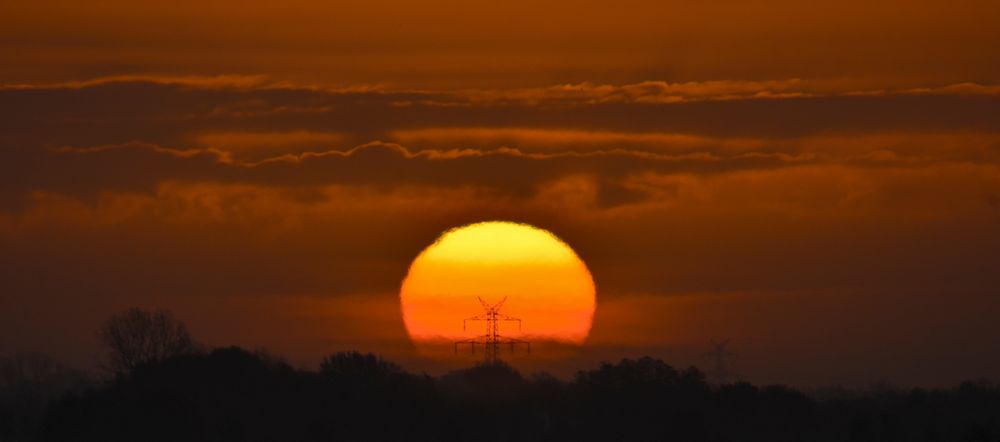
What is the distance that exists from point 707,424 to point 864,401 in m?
45.1

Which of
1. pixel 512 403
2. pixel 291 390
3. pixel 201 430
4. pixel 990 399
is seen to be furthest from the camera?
pixel 990 399

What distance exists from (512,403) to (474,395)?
9483 millimetres

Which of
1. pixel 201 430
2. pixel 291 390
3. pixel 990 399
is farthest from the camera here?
pixel 990 399

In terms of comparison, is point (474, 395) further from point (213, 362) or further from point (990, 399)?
point (990, 399)

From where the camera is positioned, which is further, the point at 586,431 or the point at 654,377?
the point at 654,377

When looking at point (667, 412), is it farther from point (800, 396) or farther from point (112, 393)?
point (112, 393)

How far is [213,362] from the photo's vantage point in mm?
161250

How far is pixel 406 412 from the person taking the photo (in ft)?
506

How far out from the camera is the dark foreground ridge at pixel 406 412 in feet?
478

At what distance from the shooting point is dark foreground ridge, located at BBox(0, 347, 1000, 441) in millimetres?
145750

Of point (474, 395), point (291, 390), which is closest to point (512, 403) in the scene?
point (474, 395)

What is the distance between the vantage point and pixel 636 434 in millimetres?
147125

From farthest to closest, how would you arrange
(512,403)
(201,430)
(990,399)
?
(990,399)
(512,403)
(201,430)

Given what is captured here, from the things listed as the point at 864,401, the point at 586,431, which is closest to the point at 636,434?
the point at 586,431
